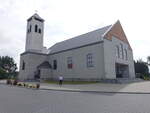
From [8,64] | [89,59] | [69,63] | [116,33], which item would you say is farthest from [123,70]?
[8,64]

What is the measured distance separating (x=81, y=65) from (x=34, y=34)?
15720 mm

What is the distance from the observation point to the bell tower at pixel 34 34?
33.7 m

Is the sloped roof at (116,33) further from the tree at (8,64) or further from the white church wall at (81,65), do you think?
the tree at (8,64)

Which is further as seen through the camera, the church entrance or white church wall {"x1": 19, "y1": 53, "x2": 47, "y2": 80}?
white church wall {"x1": 19, "y1": 53, "x2": 47, "y2": 80}

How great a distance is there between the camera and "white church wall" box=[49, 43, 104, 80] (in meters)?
23.9

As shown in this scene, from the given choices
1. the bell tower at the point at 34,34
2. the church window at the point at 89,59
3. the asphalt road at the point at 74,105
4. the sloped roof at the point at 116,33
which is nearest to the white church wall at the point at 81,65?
the church window at the point at 89,59

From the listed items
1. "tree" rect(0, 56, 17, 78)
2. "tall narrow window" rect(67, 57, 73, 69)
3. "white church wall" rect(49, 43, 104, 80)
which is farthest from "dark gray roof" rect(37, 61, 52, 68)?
"tree" rect(0, 56, 17, 78)

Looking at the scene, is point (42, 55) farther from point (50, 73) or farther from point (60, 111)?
point (60, 111)

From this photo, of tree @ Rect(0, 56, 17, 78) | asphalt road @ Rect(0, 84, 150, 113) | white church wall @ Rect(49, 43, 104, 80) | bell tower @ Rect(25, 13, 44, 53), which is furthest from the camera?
tree @ Rect(0, 56, 17, 78)

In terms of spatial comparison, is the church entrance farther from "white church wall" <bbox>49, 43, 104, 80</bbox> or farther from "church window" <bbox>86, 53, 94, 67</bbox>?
"white church wall" <bbox>49, 43, 104, 80</bbox>

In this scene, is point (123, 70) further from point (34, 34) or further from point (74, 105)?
point (74, 105)

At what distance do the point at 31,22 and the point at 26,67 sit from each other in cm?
1177

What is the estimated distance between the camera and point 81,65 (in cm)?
2659

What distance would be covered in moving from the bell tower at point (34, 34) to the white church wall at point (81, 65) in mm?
5956
